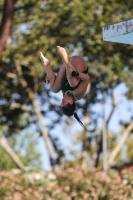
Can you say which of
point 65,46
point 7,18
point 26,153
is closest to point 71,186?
point 7,18

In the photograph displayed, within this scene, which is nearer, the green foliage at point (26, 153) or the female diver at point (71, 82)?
the female diver at point (71, 82)

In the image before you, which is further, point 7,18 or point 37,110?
point 37,110

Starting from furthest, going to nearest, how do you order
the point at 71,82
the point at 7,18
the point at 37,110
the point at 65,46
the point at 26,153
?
the point at 26,153
the point at 37,110
the point at 65,46
the point at 7,18
the point at 71,82

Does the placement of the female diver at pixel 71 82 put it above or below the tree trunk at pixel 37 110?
below

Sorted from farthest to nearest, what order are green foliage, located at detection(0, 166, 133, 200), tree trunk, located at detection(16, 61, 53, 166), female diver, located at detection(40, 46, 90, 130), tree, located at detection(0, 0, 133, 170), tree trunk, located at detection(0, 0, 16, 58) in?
tree trunk, located at detection(16, 61, 53, 166) → tree, located at detection(0, 0, 133, 170) → tree trunk, located at detection(0, 0, 16, 58) → green foliage, located at detection(0, 166, 133, 200) → female diver, located at detection(40, 46, 90, 130)

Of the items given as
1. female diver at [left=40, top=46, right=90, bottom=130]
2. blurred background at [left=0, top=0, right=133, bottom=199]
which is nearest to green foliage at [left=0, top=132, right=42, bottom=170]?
blurred background at [left=0, top=0, right=133, bottom=199]

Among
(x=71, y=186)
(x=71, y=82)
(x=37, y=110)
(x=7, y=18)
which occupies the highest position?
(x=7, y=18)

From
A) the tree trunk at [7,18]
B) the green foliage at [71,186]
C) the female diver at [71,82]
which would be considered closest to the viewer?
the female diver at [71,82]

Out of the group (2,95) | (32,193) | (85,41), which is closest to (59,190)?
(32,193)

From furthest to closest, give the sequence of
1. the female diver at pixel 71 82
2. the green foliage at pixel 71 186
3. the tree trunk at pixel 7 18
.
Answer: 1. the tree trunk at pixel 7 18
2. the green foliage at pixel 71 186
3. the female diver at pixel 71 82

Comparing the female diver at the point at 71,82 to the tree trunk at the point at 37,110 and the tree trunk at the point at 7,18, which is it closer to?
the tree trunk at the point at 7,18

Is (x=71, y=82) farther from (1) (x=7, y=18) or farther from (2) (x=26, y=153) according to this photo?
(2) (x=26, y=153)

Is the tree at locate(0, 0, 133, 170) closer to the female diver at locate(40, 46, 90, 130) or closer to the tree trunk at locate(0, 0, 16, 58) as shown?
the tree trunk at locate(0, 0, 16, 58)

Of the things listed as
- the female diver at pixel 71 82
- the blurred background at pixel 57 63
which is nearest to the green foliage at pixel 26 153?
the blurred background at pixel 57 63
